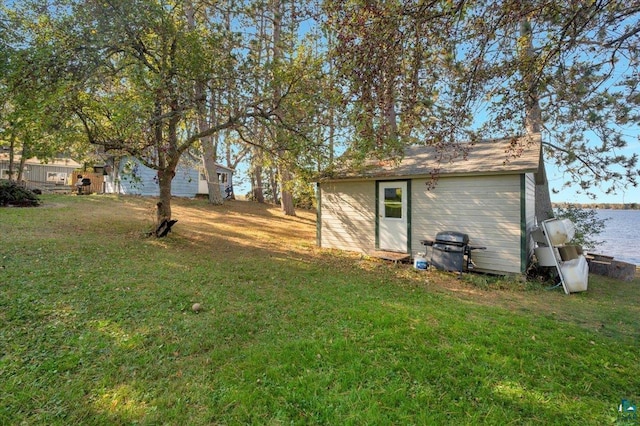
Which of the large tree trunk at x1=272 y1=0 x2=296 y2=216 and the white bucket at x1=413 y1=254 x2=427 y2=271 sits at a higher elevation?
the large tree trunk at x1=272 y1=0 x2=296 y2=216

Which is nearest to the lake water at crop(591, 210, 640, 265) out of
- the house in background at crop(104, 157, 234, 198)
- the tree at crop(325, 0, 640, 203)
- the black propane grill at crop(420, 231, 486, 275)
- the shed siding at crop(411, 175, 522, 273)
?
the shed siding at crop(411, 175, 522, 273)

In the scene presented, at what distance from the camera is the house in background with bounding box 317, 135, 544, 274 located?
6.93m

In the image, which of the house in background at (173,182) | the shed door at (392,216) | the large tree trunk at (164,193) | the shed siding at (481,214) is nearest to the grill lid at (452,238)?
the shed siding at (481,214)

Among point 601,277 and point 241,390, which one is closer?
point 241,390

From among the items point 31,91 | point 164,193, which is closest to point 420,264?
point 164,193

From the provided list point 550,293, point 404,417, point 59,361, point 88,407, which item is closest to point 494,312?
point 550,293

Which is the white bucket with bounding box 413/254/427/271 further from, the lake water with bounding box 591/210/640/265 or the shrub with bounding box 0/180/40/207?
the shrub with bounding box 0/180/40/207

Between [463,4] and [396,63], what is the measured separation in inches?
36.5

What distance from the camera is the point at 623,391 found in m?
2.77

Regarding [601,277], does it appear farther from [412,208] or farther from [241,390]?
[241,390]

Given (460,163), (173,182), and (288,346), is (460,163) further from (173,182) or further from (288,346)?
(173,182)

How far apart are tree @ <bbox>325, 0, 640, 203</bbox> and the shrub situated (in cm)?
1316

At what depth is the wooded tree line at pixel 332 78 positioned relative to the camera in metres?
3.74

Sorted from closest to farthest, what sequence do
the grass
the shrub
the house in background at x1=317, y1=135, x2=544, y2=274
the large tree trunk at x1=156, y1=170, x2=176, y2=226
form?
1. the grass
2. the house in background at x1=317, y1=135, x2=544, y2=274
3. the large tree trunk at x1=156, y1=170, x2=176, y2=226
4. the shrub
